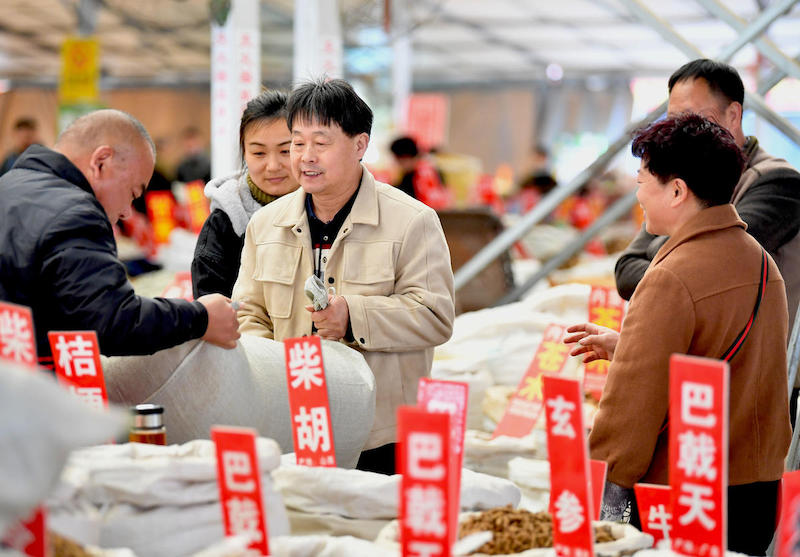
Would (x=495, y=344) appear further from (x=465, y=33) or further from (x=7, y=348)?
(x=465, y=33)

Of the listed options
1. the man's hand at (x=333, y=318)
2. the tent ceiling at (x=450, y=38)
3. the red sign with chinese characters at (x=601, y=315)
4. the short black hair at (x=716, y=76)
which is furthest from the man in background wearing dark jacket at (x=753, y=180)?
the tent ceiling at (x=450, y=38)

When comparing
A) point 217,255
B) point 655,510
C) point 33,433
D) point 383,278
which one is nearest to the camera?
point 33,433

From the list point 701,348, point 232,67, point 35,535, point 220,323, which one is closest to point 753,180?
point 701,348

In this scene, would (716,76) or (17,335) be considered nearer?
(17,335)

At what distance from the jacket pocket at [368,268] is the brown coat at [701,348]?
567mm

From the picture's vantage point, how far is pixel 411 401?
2.24 meters

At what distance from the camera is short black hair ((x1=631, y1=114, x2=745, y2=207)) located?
1.90 m

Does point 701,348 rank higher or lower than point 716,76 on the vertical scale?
lower

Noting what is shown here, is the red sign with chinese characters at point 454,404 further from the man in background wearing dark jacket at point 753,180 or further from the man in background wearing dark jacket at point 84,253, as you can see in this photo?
the man in background wearing dark jacket at point 753,180

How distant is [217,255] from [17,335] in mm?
1056

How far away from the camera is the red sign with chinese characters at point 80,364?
1662 mm

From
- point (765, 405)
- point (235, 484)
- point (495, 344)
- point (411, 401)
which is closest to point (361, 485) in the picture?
point (235, 484)

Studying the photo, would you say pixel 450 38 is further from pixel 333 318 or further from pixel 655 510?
pixel 655 510

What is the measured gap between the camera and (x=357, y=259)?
2.24 metres
